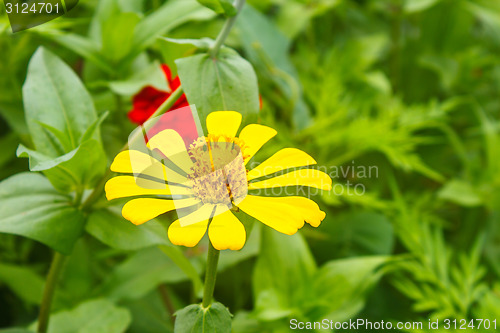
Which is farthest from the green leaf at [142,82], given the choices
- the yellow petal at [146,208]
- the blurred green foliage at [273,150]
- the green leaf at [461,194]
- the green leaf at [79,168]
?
the green leaf at [461,194]

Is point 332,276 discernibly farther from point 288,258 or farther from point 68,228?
point 68,228

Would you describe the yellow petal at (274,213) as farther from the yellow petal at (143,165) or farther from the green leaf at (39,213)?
the green leaf at (39,213)

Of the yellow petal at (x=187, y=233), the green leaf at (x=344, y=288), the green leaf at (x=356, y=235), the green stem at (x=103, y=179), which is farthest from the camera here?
the green leaf at (x=356, y=235)

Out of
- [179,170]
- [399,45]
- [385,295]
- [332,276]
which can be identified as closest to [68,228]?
[179,170]

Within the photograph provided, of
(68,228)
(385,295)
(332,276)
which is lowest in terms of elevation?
(385,295)

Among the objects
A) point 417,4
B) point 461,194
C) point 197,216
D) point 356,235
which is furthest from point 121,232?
point 417,4

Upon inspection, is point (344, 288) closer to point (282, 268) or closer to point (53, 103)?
point (282, 268)

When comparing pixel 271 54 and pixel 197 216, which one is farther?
pixel 271 54
